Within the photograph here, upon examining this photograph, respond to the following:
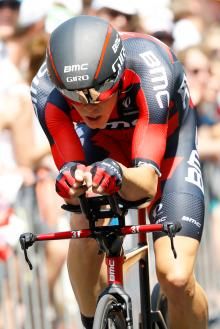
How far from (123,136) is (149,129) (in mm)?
683

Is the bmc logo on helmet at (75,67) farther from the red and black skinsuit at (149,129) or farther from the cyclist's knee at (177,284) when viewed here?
the cyclist's knee at (177,284)

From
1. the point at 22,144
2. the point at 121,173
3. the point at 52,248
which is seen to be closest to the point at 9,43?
the point at 22,144

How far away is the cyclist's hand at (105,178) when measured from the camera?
533cm

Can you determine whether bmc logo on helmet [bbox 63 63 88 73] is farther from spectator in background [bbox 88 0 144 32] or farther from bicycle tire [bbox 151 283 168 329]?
spectator in background [bbox 88 0 144 32]

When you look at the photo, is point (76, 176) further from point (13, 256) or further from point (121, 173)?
point (13, 256)

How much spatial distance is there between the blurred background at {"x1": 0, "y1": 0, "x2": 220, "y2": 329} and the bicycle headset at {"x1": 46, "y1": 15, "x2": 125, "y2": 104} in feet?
5.49

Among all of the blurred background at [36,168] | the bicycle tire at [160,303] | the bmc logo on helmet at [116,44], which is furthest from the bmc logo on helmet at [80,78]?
the bicycle tire at [160,303]

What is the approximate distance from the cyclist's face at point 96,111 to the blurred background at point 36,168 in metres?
1.43

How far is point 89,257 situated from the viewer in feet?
22.4

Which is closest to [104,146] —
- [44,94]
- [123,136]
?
[123,136]

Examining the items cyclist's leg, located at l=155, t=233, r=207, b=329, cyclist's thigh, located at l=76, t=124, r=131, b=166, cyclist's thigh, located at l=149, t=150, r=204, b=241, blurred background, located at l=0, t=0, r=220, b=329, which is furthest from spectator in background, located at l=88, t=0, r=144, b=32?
cyclist's leg, located at l=155, t=233, r=207, b=329

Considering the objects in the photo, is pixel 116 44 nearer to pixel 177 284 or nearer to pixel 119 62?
pixel 119 62

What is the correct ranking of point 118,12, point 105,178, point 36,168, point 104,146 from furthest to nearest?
point 118,12 → point 36,168 → point 104,146 → point 105,178

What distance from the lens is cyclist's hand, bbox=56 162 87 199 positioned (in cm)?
543
